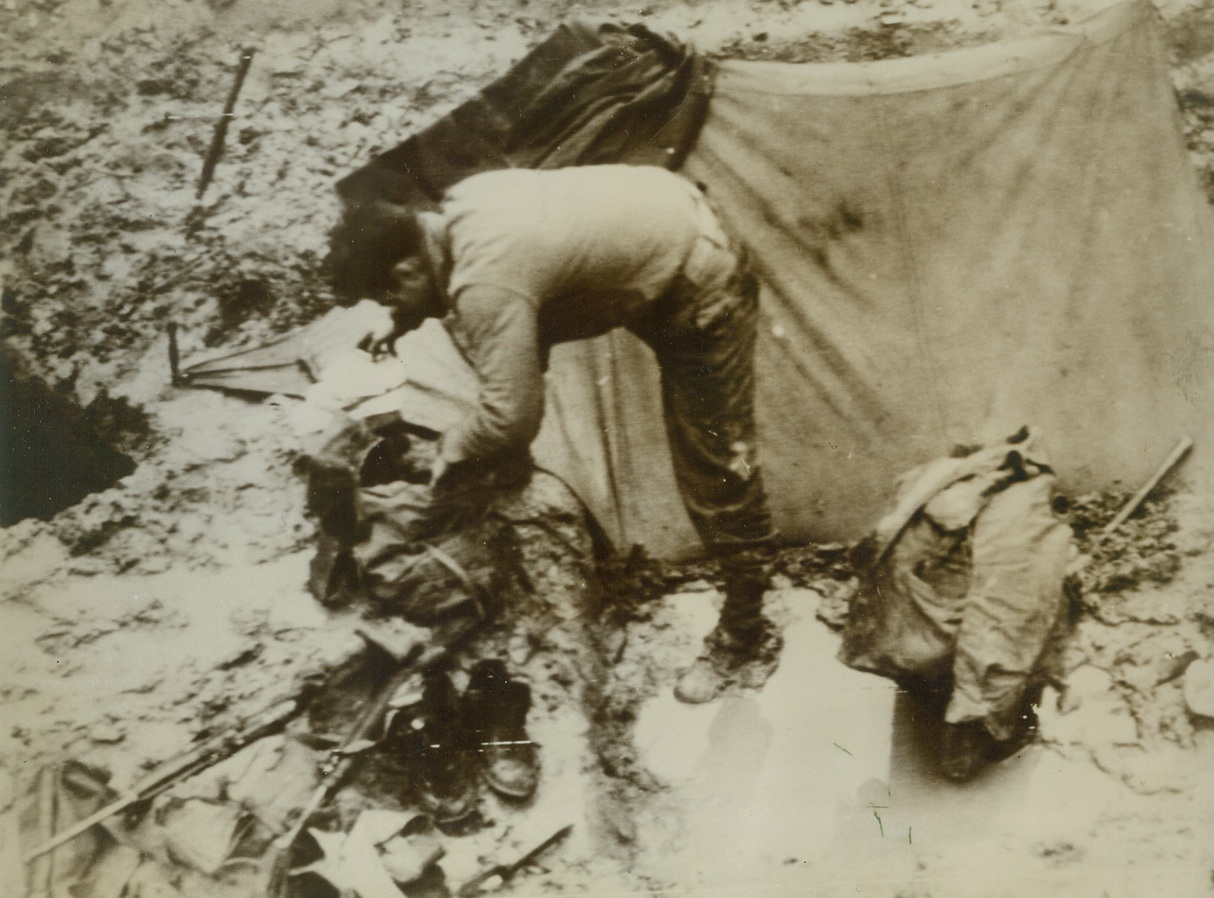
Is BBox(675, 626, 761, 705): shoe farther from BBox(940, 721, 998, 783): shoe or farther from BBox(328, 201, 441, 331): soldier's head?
BBox(328, 201, 441, 331): soldier's head

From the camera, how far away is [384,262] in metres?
1.66

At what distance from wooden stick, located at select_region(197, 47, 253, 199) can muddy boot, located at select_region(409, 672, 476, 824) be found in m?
1.12

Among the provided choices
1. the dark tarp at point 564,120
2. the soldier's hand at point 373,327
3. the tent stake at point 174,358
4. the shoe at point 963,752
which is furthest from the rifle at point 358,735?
the shoe at point 963,752

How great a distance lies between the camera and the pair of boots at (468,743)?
5.38 feet

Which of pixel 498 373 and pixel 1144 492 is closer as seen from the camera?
pixel 498 373

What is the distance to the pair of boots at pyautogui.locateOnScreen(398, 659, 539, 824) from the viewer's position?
1.64 meters

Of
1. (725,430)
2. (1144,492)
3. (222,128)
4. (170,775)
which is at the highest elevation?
(222,128)

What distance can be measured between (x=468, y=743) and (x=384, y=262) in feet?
3.25

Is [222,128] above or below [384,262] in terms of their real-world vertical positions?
above

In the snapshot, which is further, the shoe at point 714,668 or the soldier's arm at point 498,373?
the shoe at point 714,668

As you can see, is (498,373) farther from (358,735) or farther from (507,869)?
(507,869)

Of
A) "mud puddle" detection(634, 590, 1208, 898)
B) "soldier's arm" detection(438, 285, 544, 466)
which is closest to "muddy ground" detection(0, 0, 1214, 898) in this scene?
"mud puddle" detection(634, 590, 1208, 898)

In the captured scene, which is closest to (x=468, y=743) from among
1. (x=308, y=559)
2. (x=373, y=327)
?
(x=308, y=559)

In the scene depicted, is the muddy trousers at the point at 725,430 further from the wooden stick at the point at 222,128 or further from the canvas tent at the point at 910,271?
the wooden stick at the point at 222,128
